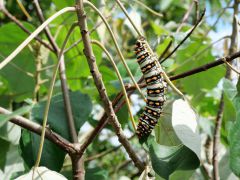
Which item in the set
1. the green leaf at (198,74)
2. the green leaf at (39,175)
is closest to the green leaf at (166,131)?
the green leaf at (39,175)

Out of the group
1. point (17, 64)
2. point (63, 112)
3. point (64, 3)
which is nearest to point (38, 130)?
point (63, 112)

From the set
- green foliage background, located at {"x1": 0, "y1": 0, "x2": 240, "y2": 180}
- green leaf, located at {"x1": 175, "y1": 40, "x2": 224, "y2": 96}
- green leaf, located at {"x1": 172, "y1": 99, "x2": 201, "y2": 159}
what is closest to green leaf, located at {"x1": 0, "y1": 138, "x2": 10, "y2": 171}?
green foliage background, located at {"x1": 0, "y1": 0, "x2": 240, "y2": 180}

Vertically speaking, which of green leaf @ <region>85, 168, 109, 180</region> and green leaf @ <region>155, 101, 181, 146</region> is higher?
green leaf @ <region>155, 101, 181, 146</region>

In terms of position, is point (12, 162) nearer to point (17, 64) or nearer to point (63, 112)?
point (63, 112)

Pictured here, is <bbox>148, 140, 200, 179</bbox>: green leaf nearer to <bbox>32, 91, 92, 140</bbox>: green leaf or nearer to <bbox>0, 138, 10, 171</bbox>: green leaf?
<bbox>32, 91, 92, 140</bbox>: green leaf

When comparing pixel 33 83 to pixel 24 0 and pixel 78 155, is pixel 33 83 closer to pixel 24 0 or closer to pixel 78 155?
pixel 78 155

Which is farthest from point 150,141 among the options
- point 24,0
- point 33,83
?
point 24,0

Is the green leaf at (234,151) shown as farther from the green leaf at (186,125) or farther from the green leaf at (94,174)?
the green leaf at (94,174)
